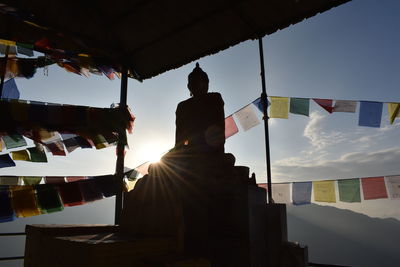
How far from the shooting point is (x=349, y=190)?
5969mm

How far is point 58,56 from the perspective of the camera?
6938mm

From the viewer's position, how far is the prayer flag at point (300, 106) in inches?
262

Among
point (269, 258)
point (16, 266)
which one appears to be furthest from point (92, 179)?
point (16, 266)

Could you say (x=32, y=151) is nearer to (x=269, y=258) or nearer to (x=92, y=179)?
(x=92, y=179)

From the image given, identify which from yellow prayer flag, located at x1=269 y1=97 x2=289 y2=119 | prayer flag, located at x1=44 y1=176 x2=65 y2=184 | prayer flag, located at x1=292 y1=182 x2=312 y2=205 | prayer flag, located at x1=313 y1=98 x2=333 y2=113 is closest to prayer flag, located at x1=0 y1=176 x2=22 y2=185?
prayer flag, located at x1=44 y1=176 x2=65 y2=184

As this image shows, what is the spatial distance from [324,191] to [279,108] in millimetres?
2305

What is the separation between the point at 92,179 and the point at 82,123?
149 cm

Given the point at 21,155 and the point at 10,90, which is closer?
the point at 10,90

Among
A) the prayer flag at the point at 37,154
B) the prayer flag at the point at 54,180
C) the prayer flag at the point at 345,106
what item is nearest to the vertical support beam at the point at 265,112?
the prayer flag at the point at 345,106

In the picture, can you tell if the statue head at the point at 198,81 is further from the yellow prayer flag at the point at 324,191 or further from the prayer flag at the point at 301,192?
the yellow prayer flag at the point at 324,191

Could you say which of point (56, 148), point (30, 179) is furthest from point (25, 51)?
point (30, 179)

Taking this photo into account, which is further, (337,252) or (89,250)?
(337,252)

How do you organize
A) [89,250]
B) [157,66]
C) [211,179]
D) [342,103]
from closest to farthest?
[89,250] → [211,179] → [342,103] → [157,66]

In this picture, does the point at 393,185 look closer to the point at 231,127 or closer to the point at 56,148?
the point at 231,127
